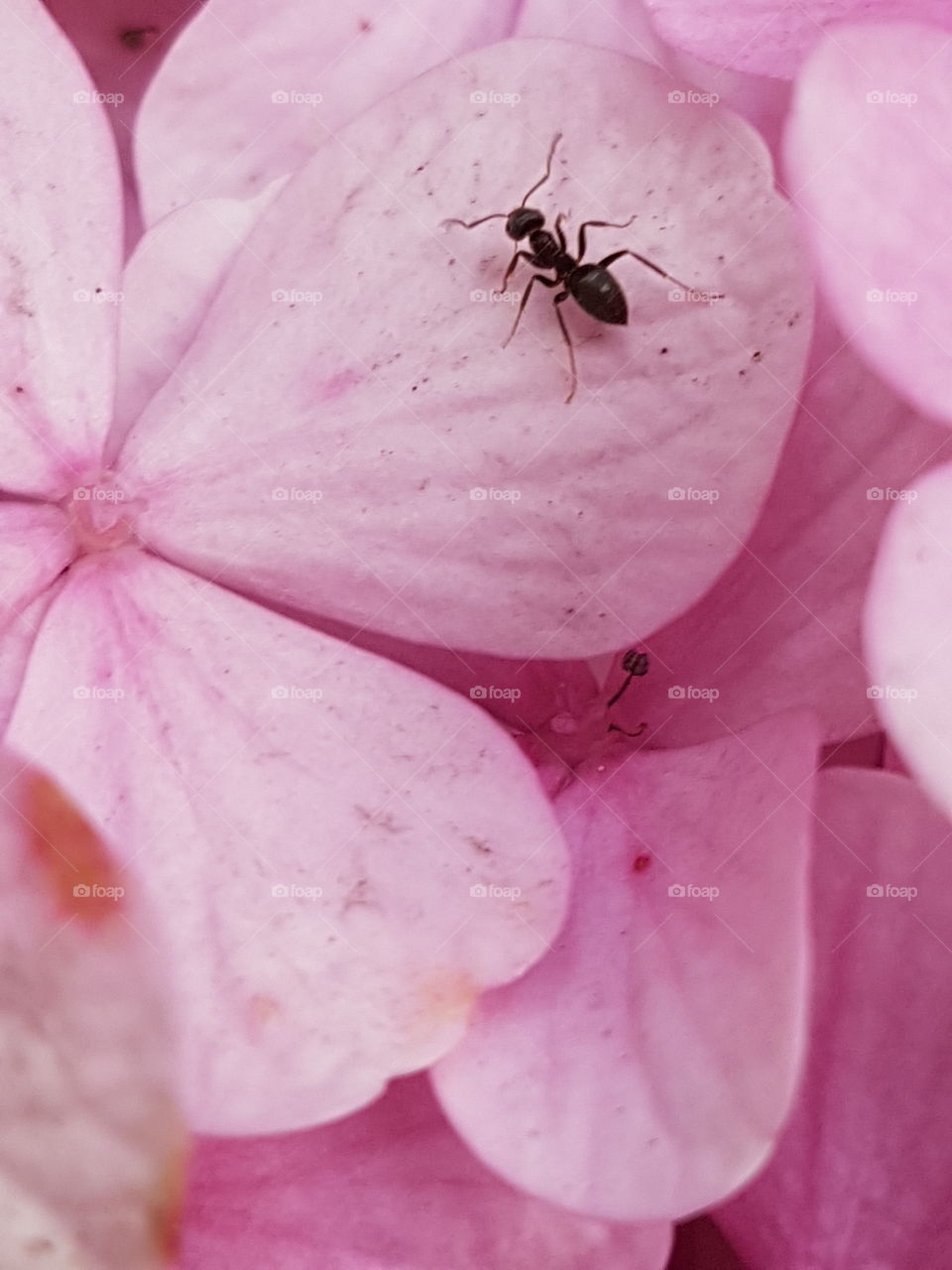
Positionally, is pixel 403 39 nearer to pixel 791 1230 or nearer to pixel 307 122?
pixel 307 122

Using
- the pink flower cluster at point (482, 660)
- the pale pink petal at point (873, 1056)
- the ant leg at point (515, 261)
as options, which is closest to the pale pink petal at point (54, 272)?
the pink flower cluster at point (482, 660)

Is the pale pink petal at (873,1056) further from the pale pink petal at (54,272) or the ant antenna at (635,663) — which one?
the pale pink petal at (54,272)

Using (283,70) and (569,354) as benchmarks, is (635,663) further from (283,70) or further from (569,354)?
(283,70)

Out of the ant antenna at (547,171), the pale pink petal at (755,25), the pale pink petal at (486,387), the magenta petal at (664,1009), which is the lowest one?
the magenta petal at (664,1009)

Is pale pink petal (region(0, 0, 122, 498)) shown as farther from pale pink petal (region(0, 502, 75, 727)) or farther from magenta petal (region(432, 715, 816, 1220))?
magenta petal (region(432, 715, 816, 1220))

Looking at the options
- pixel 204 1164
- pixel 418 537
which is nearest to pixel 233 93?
pixel 418 537

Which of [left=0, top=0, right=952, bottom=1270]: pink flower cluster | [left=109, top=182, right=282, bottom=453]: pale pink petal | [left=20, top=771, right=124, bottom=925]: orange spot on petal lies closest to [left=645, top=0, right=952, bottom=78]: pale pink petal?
[left=0, top=0, right=952, bottom=1270]: pink flower cluster

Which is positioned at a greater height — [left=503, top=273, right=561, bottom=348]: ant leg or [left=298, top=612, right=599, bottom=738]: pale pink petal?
[left=503, top=273, right=561, bottom=348]: ant leg

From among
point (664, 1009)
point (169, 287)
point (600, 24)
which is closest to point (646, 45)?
point (600, 24)
